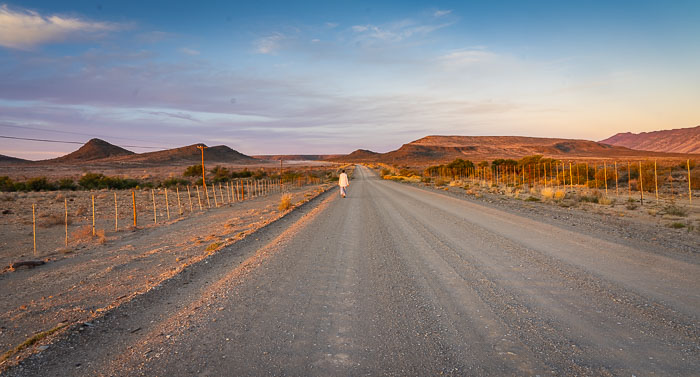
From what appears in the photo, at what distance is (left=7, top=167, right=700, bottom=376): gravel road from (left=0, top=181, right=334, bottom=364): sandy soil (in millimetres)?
1213

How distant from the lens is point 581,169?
39.2 metres

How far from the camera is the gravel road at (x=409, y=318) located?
3605 millimetres

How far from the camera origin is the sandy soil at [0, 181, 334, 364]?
20.0ft

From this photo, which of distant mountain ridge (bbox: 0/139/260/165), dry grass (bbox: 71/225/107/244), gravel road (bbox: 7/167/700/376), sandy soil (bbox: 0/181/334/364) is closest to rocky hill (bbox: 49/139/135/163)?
distant mountain ridge (bbox: 0/139/260/165)

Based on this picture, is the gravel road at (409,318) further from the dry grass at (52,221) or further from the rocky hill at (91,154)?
the rocky hill at (91,154)

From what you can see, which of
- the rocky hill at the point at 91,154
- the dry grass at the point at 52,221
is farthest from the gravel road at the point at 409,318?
the rocky hill at the point at 91,154

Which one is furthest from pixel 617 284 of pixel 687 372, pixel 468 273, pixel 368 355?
pixel 368 355

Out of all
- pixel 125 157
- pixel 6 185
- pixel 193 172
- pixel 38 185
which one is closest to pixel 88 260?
pixel 38 185

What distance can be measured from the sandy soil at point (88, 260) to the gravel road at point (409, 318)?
1.21 metres

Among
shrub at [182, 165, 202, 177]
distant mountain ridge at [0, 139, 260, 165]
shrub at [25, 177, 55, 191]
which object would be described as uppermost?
distant mountain ridge at [0, 139, 260, 165]

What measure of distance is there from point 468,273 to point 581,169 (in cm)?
3904

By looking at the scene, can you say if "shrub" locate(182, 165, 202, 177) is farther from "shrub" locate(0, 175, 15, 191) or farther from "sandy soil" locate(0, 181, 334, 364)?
"sandy soil" locate(0, 181, 334, 364)

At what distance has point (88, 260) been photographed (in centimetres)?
1080

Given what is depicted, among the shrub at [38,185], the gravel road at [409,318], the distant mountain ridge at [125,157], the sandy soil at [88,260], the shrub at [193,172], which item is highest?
the distant mountain ridge at [125,157]
